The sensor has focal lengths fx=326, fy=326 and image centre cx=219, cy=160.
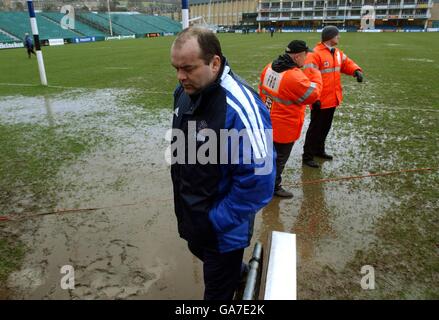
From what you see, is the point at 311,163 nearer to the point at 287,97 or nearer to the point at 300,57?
the point at 287,97

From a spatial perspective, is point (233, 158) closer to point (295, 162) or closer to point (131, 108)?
point (295, 162)

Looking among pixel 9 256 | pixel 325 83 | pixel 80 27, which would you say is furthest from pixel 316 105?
pixel 80 27

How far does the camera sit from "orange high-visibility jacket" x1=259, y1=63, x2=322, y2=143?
361 centimetres

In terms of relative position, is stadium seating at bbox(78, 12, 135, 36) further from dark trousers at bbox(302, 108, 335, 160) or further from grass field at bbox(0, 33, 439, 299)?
dark trousers at bbox(302, 108, 335, 160)

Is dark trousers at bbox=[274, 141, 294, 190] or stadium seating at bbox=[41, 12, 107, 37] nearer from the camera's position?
dark trousers at bbox=[274, 141, 294, 190]

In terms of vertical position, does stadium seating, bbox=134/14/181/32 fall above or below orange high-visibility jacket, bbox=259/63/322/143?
above

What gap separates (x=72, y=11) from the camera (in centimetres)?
5159

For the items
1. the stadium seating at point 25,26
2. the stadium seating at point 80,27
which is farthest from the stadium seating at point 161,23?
the stadium seating at point 25,26

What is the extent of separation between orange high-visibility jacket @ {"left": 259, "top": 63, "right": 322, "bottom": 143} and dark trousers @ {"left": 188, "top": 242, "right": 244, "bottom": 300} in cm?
206

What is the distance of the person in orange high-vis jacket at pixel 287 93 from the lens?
11.8ft

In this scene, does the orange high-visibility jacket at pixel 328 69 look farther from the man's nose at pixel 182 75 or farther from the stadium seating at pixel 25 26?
the stadium seating at pixel 25 26

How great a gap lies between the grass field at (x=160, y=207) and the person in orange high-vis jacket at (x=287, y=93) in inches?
31.5

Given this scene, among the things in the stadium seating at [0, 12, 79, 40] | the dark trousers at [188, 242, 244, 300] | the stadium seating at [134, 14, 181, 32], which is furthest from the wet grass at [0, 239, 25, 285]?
the stadium seating at [134, 14, 181, 32]
